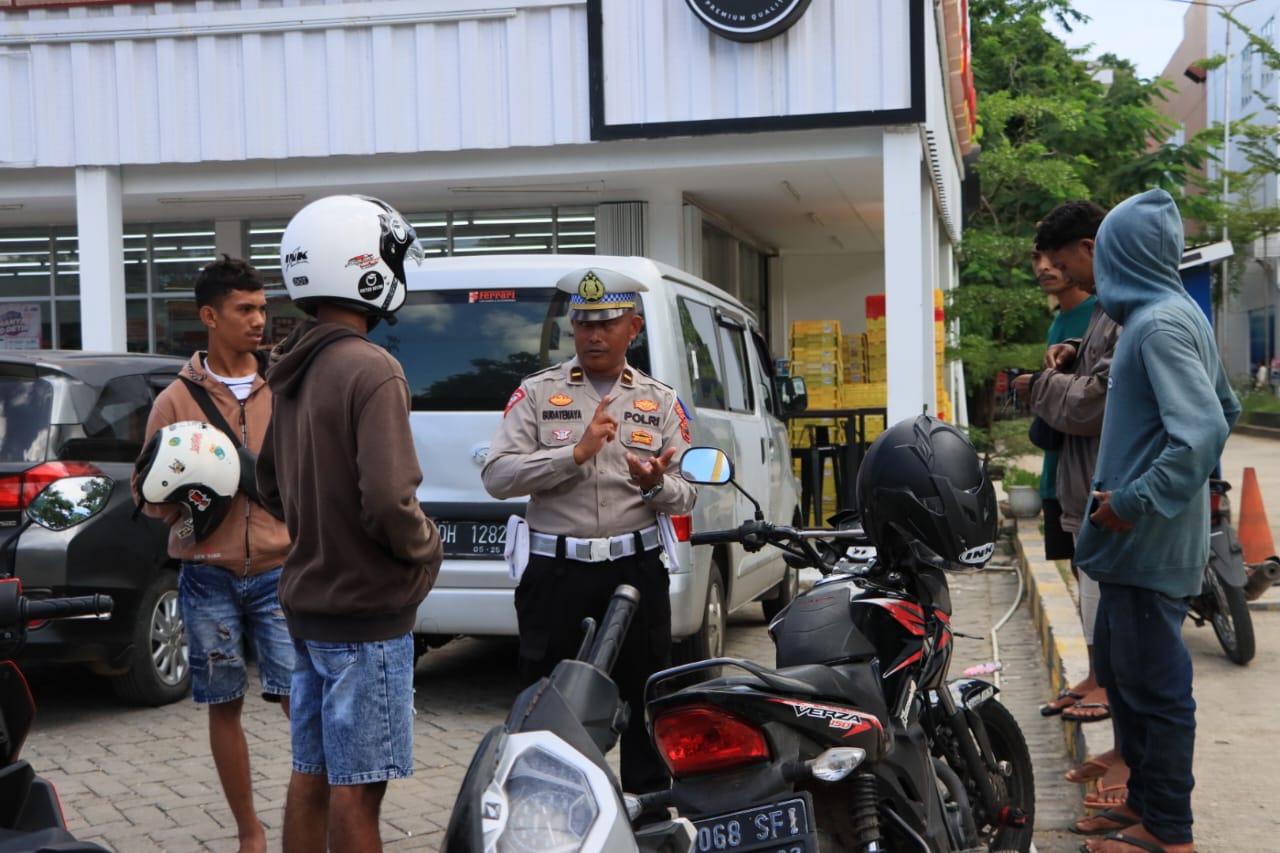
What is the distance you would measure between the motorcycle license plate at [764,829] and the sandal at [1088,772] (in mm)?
2390

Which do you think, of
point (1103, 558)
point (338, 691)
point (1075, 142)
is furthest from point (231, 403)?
point (1075, 142)

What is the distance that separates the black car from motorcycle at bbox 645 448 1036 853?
343 cm

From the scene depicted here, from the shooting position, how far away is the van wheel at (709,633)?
6.59m

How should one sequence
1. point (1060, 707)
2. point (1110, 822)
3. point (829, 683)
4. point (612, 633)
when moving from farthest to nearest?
1. point (1060, 707)
2. point (1110, 822)
3. point (829, 683)
4. point (612, 633)

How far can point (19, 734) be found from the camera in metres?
2.55

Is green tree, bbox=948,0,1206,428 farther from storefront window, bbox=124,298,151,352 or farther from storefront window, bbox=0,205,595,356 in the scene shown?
storefront window, bbox=124,298,151,352

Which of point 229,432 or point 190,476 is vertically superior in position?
point 229,432

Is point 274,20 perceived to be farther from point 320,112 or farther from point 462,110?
point 462,110

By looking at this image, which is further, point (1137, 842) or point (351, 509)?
point (1137, 842)

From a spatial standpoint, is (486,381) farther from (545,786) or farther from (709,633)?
(545,786)

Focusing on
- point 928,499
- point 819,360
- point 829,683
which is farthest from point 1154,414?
point 819,360

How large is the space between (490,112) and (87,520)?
22.3ft

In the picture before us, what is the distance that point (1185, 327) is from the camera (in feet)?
13.0

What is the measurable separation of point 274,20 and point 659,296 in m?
7.36
